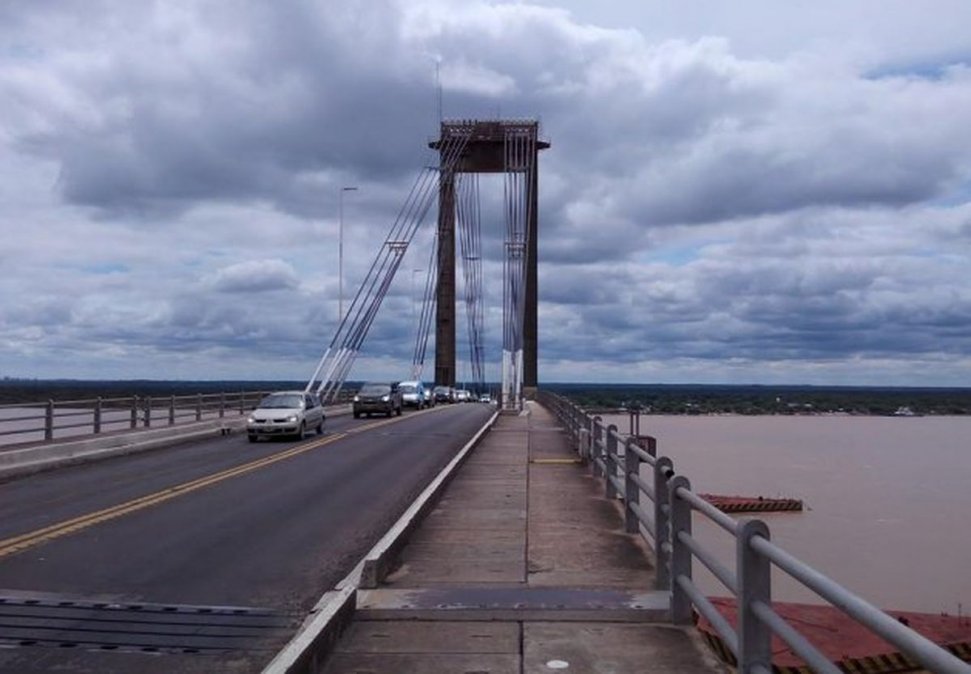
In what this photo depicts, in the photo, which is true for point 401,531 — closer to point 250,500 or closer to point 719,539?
point 250,500

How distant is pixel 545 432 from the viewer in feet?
130

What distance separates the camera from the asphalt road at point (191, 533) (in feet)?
32.8

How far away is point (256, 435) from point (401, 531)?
23609mm

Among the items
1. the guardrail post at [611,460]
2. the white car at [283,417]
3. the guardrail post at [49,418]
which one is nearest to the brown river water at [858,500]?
the guardrail post at [611,460]

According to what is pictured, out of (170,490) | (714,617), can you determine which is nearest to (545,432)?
(170,490)

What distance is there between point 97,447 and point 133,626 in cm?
1930

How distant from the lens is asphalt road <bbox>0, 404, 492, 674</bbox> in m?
9.99

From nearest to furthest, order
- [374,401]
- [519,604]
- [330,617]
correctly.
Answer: [330,617]
[519,604]
[374,401]

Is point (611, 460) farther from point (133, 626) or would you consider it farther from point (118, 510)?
point (133, 626)

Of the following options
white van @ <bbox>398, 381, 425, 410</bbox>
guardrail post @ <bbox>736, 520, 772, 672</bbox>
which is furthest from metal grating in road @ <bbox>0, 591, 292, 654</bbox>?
white van @ <bbox>398, 381, 425, 410</bbox>

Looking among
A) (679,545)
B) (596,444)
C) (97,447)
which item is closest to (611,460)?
(596,444)

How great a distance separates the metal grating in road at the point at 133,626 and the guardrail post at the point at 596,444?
1111 cm

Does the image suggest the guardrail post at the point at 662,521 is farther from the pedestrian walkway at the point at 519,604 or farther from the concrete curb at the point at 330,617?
the concrete curb at the point at 330,617

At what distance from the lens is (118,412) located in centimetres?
3656
